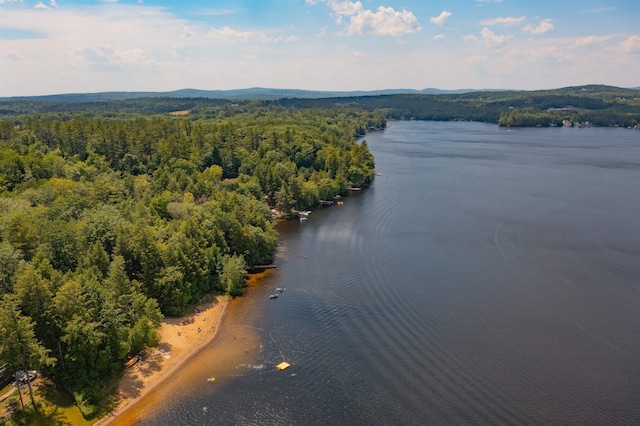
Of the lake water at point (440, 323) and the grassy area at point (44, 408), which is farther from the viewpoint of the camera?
the lake water at point (440, 323)

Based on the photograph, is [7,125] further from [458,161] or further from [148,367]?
[458,161]

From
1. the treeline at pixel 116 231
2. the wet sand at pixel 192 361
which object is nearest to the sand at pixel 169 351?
the wet sand at pixel 192 361

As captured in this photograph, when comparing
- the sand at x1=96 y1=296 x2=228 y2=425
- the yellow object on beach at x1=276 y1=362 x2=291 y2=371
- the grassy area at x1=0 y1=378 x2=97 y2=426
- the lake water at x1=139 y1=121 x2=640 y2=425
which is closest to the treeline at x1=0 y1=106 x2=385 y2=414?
the grassy area at x1=0 y1=378 x2=97 y2=426

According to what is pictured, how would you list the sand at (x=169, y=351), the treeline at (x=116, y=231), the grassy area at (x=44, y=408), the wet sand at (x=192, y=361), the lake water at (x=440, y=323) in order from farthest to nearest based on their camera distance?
the sand at (x=169, y=351) < the wet sand at (x=192, y=361) < the lake water at (x=440, y=323) < the treeline at (x=116, y=231) < the grassy area at (x=44, y=408)

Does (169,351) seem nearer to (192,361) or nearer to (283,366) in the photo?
(192,361)

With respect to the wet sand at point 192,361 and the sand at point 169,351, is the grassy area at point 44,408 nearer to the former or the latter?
the sand at point 169,351

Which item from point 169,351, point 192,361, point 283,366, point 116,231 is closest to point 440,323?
point 283,366

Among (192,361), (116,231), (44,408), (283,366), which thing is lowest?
(192,361)
